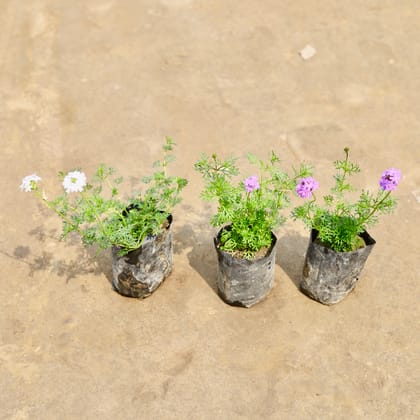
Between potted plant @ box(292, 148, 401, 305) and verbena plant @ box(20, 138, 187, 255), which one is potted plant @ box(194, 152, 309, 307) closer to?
potted plant @ box(292, 148, 401, 305)

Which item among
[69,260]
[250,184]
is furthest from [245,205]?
[69,260]

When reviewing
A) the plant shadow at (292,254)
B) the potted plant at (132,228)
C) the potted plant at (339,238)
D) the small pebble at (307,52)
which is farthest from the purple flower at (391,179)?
the small pebble at (307,52)

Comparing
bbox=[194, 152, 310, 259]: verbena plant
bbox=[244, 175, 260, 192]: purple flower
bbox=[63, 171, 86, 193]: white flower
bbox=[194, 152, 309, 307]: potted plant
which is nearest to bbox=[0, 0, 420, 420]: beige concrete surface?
bbox=[194, 152, 309, 307]: potted plant

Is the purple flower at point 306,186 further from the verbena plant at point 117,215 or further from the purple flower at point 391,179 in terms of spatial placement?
the verbena plant at point 117,215

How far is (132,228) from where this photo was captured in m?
4.89

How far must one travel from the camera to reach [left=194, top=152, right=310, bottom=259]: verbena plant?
4727 mm

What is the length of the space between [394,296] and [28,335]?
356 cm

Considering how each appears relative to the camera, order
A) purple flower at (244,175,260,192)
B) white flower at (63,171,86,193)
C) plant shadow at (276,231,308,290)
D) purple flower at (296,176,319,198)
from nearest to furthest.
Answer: white flower at (63,171,86,193), purple flower at (296,176,319,198), purple flower at (244,175,260,192), plant shadow at (276,231,308,290)

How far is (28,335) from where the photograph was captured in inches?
201

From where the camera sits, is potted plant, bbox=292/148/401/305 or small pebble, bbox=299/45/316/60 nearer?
potted plant, bbox=292/148/401/305

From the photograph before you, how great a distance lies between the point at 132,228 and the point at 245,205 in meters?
1.04

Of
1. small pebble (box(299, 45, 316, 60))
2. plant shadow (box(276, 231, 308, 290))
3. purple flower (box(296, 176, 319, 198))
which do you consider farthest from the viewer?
small pebble (box(299, 45, 316, 60))

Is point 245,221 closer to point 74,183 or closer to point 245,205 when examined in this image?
point 245,205

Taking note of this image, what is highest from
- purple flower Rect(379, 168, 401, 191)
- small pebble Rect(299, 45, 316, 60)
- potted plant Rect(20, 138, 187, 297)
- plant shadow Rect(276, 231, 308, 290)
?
purple flower Rect(379, 168, 401, 191)
